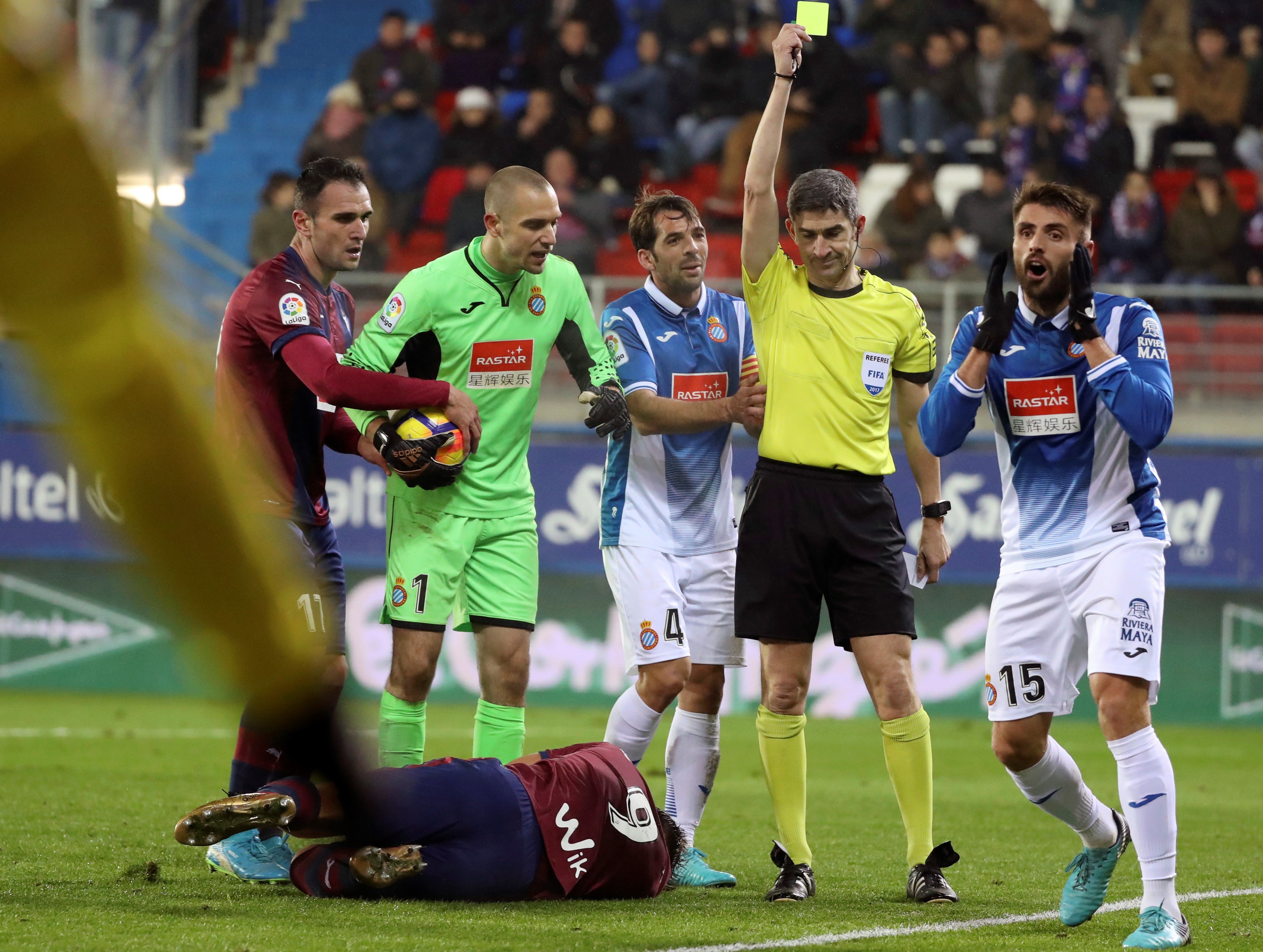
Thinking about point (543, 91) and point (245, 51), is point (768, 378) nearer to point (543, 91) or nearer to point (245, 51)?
point (543, 91)

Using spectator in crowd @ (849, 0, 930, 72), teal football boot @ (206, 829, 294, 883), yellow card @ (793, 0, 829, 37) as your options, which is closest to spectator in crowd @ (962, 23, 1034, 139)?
spectator in crowd @ (849, 0, 930, 72)

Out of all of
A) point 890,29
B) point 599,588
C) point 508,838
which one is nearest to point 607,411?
point 508,838

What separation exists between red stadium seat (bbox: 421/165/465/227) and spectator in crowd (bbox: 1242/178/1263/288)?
26.2ft

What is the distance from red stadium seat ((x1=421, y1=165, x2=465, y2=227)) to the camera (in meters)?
17.6

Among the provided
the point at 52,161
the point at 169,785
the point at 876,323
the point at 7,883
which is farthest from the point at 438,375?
the point at 52,161

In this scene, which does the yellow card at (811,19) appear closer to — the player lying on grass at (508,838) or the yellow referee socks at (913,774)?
the yellow referee socks at (913,774)

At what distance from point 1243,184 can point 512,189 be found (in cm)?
1234

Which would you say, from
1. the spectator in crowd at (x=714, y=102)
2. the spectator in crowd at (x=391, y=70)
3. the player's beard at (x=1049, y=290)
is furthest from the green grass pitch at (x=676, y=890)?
the spectator in crowd at (x=391, y=70)

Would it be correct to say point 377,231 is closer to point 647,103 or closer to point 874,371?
point 647,103

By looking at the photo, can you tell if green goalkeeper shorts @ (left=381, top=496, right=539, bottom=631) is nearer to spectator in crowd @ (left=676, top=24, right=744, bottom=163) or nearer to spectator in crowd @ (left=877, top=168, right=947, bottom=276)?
spectator in crowd @ (left=877, top=168, right=947, bottom=276)

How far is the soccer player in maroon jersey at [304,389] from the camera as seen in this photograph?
584 cm

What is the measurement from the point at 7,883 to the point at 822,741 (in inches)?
290

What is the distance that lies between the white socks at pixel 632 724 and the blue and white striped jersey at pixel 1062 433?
5.44 feet

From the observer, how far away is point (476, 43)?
1919cm
